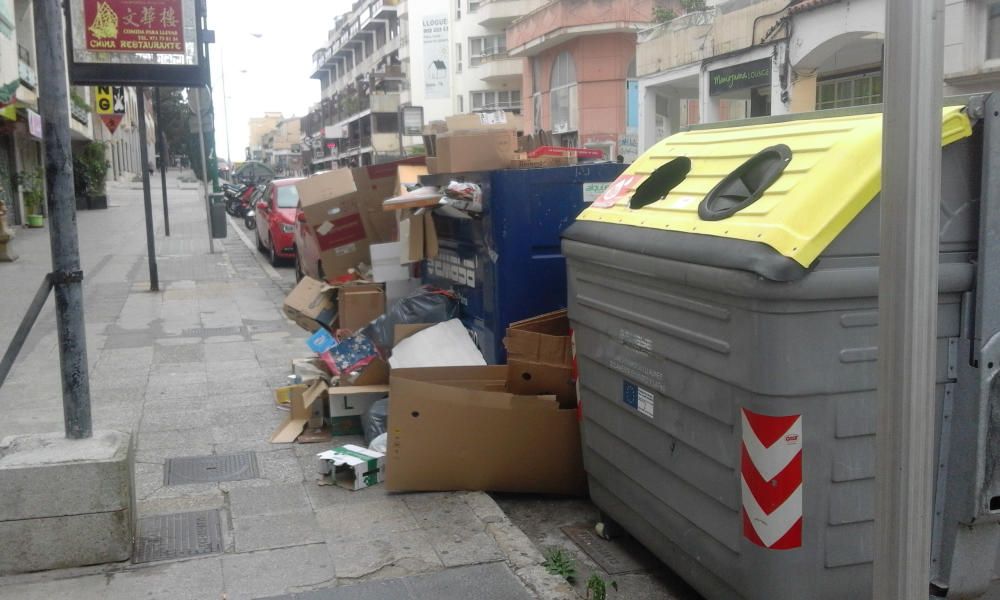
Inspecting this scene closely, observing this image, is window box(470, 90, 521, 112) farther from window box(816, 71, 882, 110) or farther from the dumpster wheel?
the dumpster wheel

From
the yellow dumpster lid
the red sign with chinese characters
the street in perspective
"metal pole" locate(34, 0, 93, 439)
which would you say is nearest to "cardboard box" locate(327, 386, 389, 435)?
the street in perspective

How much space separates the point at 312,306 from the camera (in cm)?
781

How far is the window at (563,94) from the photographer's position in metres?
39.2

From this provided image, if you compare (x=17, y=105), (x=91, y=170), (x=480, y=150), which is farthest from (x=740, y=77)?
(x=91, y=170)

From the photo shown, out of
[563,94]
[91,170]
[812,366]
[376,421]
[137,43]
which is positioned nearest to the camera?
[812,366]

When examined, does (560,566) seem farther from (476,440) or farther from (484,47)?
(484,47)

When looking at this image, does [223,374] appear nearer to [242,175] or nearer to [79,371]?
[79,371]

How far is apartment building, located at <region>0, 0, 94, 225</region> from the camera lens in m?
19.3

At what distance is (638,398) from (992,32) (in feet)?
49.2

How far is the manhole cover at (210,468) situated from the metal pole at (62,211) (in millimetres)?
1230

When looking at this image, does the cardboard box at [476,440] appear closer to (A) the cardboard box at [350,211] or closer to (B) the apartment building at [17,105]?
(A) the cardboard box at [350,211]

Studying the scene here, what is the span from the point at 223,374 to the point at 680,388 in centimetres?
564

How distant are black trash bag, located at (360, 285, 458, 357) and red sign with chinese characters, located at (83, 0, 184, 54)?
349 centimetres

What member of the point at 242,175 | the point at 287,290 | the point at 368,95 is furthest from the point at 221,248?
the point at 368,95
